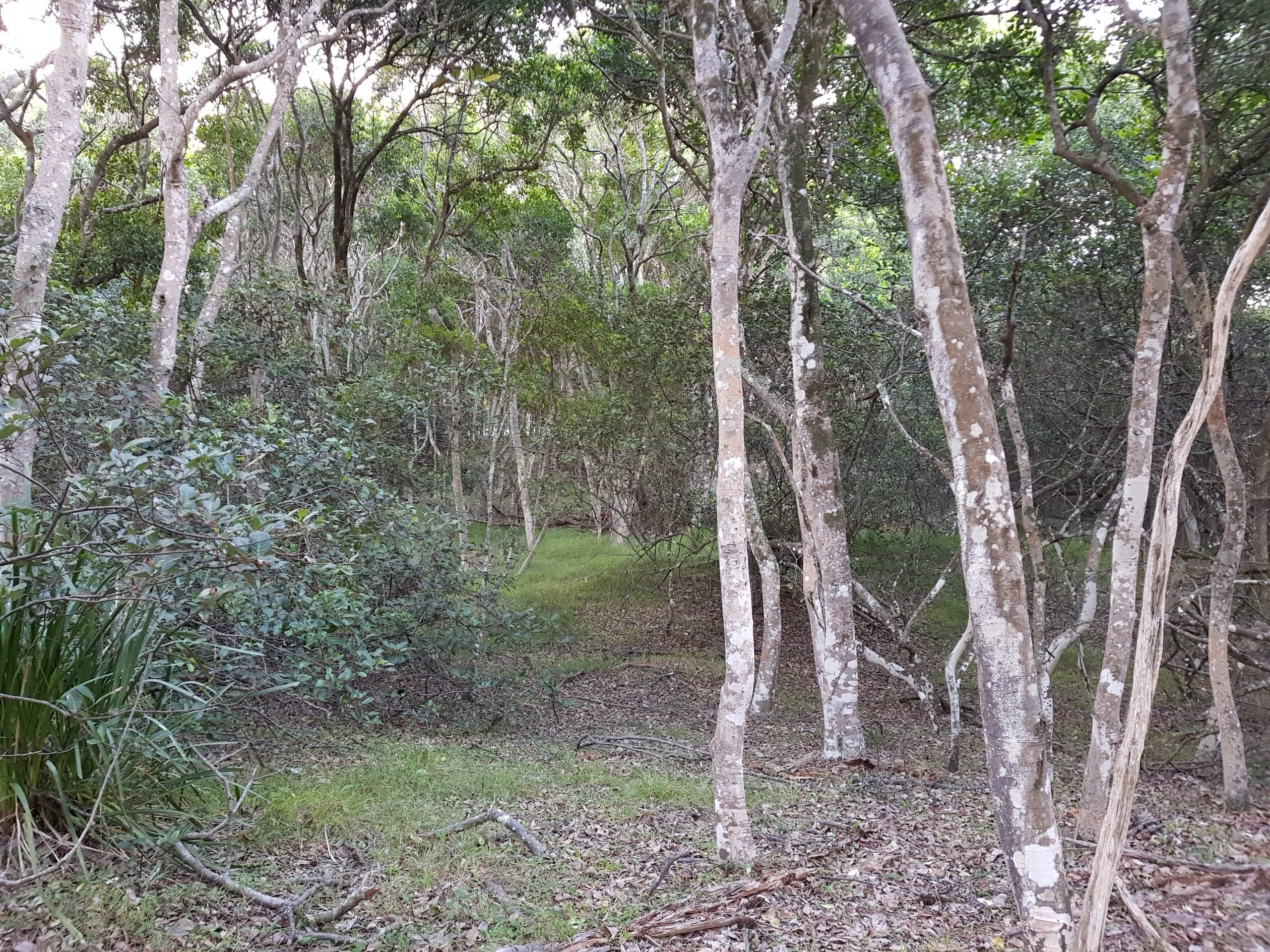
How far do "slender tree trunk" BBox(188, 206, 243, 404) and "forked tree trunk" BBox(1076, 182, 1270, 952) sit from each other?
842 cm

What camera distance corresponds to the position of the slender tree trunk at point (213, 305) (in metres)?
8.66

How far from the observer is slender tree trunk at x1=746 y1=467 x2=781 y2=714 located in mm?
10039

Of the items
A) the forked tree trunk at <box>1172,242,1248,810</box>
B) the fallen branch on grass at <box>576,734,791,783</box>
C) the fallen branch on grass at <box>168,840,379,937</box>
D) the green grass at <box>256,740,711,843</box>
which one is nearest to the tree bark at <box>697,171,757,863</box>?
the green grass at <box>256,740,711,843</box>

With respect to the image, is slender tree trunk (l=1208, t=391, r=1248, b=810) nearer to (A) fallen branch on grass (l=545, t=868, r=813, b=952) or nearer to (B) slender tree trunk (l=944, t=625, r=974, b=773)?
(B) slender tree trunk (l=944, t=625, r=974, b=773)

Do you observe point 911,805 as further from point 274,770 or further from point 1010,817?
point 274,770

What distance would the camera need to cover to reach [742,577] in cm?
479

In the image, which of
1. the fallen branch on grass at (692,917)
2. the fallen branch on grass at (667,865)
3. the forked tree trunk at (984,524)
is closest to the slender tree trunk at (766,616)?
the fallen branch on grass at (667,865)

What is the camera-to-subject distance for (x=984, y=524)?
310cm

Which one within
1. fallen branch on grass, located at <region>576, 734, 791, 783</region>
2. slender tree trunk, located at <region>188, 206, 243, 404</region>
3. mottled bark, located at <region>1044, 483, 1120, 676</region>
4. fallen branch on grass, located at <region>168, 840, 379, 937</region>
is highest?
slender tree trunk, located at <region>188, 206, 243, 404</region>

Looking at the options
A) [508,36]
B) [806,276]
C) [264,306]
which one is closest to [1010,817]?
[806,276]

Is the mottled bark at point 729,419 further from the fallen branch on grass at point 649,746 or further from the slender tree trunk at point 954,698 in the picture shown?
the slender tree trunk at point 954,698

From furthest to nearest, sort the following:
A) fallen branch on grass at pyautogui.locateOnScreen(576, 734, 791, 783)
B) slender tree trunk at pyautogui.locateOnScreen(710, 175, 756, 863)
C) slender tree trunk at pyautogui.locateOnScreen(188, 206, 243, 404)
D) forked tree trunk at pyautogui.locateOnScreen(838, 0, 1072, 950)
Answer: slender tree trunk at pyautogui.locateOnScreen(188, 206, 243, 404) < fallen branch on grass at pyautogui.locateOnScreen(576, 734, 791, 783) < slender tree trunk at pyautogui.locateOnScreen(710, 175, 756, 863) < forked tree trunk at pyautogui.locateOnScreen(838, 0, 1072, 950)

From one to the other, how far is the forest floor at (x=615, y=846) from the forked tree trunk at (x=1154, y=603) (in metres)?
1.33

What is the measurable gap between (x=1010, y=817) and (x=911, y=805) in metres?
3.29
